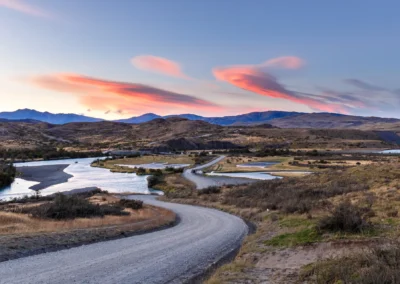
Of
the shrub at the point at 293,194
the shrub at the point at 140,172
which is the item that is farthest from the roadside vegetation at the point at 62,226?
the shrub at the point at 140,172

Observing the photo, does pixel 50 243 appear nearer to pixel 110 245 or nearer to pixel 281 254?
pixel 110 245

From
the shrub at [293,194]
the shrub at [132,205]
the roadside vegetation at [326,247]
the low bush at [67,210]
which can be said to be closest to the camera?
the roadside vegetation at [326,247]

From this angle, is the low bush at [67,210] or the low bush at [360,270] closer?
the low bush at [360,270]

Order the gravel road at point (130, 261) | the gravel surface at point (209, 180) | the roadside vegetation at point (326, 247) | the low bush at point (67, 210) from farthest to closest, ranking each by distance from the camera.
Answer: the gravel surface at point (209, 180), the low bush at point (67, 210), the gravel road at point (130, 261), the roadside vegetation at point (326, 247)

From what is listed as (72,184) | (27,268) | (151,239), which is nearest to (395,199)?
(151,239)

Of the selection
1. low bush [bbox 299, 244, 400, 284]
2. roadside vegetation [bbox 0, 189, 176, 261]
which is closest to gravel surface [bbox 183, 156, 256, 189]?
roadside vegetation [bbox 0, 189, 176, 261]

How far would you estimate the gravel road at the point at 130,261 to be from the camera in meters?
12.6

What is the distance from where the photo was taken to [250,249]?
1683cm

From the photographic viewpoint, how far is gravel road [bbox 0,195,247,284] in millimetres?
12586

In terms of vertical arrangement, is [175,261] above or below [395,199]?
below

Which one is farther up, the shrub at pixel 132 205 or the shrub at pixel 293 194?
the shrub at pixel 293 194

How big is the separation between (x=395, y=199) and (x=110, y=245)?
16.7 metres

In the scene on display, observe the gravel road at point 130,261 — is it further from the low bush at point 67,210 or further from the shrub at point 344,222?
the low bush at point 67,210

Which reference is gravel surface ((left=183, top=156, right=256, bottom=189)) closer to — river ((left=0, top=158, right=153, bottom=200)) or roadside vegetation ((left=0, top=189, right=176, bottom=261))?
river ((left=0, top=158, right=153, bottom=200))
